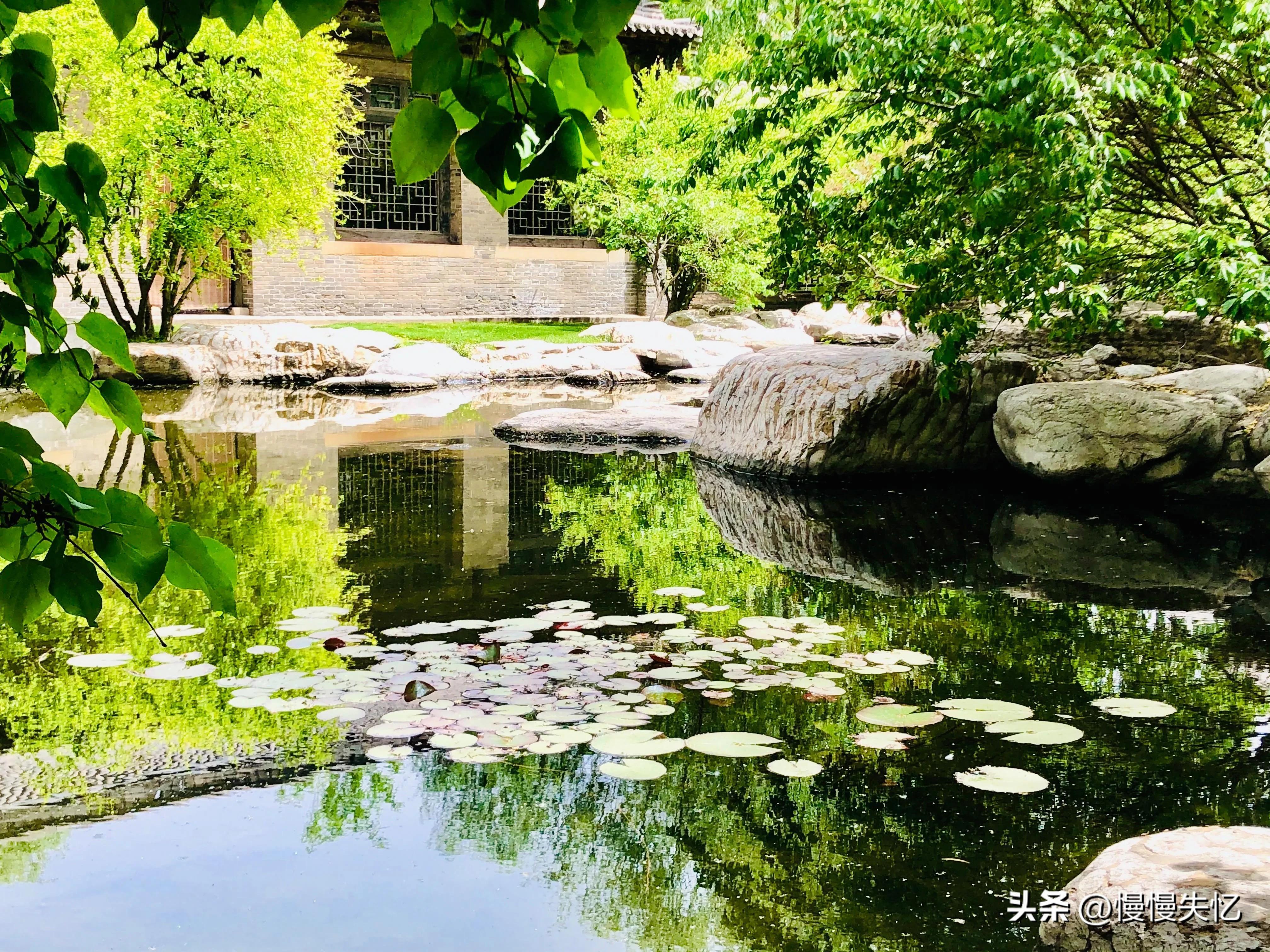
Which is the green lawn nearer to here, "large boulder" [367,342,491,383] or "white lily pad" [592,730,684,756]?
"large boulder" [367,342,491,383]

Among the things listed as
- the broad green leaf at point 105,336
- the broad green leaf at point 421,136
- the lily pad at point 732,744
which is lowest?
the lily pad at point 732,744

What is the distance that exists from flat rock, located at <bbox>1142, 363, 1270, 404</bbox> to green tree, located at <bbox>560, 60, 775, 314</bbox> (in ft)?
40.6

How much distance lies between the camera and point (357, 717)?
3859 mm

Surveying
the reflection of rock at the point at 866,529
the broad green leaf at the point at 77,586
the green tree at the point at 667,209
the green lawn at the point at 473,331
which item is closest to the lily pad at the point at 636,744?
the reflection of rock at the point at 866,529

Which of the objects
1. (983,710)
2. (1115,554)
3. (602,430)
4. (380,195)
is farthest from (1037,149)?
(380,195)

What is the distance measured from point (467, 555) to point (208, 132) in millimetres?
12333

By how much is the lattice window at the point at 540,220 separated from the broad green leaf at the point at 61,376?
25355mm

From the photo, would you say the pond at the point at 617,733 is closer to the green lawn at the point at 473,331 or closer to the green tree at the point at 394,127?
the green tree at the point at 394,127

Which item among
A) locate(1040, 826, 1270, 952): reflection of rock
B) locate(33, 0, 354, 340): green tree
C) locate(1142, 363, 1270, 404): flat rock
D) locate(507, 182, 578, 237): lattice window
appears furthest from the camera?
locate(507, 182, 578, 237): lattice window

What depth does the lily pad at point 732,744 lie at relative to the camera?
3.57 meters

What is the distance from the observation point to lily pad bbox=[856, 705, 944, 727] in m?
3.86

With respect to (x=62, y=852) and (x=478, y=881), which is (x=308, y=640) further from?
(x=478, y=881)

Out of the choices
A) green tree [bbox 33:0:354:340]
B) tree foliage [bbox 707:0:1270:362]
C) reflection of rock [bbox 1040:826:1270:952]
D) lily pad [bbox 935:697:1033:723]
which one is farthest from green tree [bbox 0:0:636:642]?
green tree [bbox 33:0:354:340]

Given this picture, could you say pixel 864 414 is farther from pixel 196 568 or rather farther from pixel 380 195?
pixel 380 195
